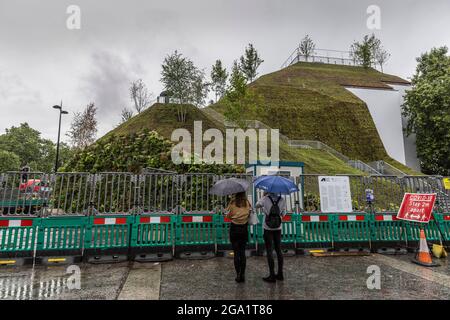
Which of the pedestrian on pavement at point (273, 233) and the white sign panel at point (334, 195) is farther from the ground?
the white sign panel at point (334, 195)

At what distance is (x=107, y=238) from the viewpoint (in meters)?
6.64

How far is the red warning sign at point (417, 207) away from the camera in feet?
22.8

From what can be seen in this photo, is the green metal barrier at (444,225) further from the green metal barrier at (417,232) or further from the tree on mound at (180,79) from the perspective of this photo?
the tree on mound at (180,79)

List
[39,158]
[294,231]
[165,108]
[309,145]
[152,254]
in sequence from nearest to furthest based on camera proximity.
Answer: [152,254], [294,231], [165,108], [309,145], [39,158]

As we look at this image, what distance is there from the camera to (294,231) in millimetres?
7578

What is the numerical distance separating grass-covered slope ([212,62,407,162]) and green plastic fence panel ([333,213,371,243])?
22727mm

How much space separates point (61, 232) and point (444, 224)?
11.0 meters

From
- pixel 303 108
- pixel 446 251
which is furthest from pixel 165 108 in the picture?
pixel 446 251

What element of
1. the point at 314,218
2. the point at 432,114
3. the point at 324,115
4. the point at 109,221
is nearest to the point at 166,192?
the point at 109,221

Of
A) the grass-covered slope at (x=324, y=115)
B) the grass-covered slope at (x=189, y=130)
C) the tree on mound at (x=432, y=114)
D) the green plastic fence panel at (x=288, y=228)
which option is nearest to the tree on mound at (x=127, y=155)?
the grass-covered slope at (x=189, y=130)

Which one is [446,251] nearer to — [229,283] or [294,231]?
[294,231]
